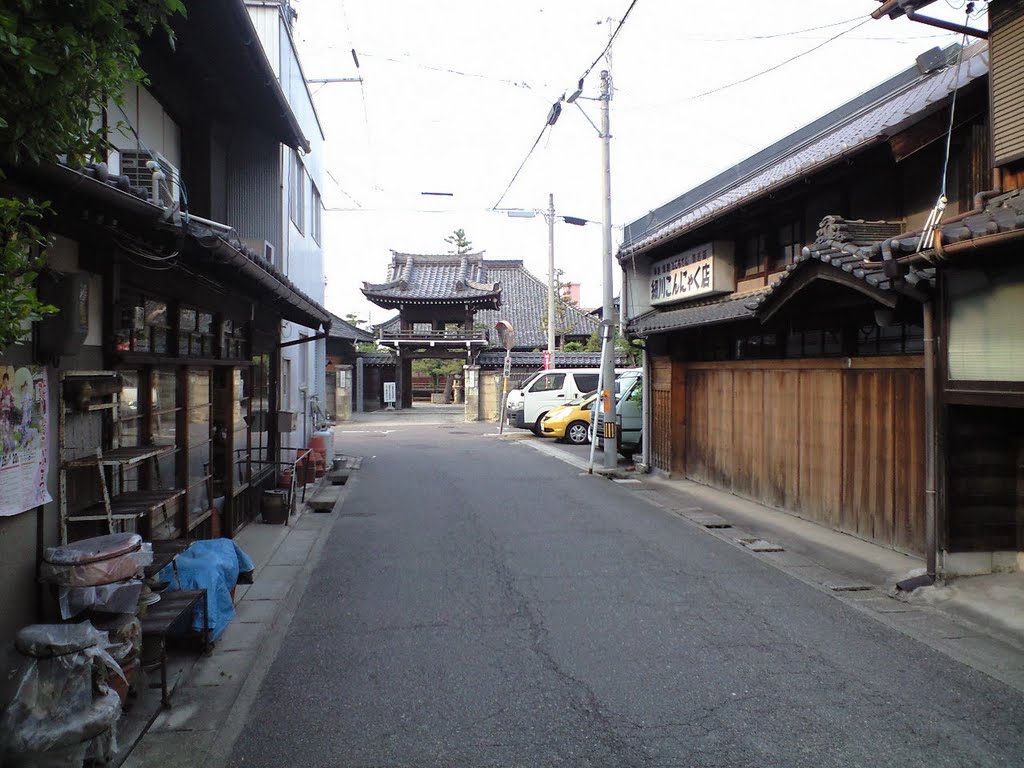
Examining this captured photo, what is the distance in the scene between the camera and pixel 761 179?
12.9 metres

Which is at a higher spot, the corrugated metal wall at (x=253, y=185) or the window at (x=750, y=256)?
the corrugated metal wall at (x=253, y=185)

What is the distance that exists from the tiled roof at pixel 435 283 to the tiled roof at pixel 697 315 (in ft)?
79.3

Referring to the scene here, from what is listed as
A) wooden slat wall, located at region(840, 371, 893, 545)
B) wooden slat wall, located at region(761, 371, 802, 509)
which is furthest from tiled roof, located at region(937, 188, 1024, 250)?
wooden slat wall, located at region(761, 371, 802, 509)

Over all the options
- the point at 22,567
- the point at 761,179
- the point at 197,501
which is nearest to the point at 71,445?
the point at 22,567

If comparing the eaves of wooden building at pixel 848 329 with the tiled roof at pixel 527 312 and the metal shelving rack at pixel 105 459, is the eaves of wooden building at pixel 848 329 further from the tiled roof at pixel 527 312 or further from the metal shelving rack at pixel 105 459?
the tiled roof at pixel 527 312

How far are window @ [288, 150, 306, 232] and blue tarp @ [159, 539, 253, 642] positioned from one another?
957 cm

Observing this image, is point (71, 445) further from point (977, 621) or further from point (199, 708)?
point (977, 621)

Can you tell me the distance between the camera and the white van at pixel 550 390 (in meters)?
24.6

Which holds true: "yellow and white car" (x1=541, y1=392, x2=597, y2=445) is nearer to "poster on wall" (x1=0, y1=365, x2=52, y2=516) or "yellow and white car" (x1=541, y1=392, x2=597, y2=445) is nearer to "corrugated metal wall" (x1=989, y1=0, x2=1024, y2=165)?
"corrugated metal wall" (x1=989, y1=0, x2=1024, y2=165)

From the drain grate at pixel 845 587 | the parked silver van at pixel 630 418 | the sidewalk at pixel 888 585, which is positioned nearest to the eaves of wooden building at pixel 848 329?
the sidewalk at pixel 888 585

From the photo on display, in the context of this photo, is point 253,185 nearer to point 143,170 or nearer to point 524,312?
point 143,170

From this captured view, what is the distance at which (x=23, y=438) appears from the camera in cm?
388

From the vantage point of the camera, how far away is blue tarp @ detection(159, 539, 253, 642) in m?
5.25

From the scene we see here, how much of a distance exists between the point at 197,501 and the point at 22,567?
3.58 m
